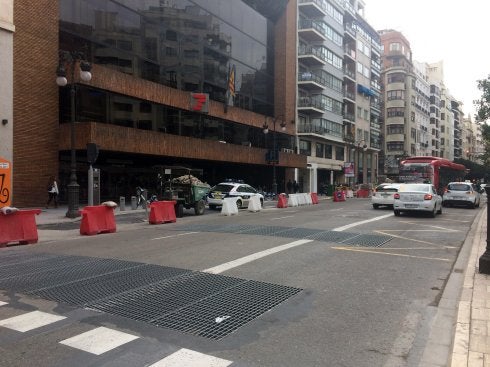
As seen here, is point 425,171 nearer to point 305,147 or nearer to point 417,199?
point 417,199

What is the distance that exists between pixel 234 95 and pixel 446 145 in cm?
10660

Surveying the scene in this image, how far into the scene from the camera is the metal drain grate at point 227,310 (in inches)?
199

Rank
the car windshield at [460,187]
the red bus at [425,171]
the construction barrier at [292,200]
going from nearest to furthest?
the car windshield at [460,187] → the construction barrier at [292,200] → the red bus at [425,171]

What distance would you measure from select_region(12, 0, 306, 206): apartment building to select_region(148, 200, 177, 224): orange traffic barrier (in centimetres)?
452

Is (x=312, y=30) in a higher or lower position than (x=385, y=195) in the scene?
higher

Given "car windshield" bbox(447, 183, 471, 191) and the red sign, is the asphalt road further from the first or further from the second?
the red sign

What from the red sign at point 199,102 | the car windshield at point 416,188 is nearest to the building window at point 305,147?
the red sign at point 199,102

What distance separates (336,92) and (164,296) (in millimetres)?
60053

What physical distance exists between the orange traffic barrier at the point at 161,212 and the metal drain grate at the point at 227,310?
432 inches

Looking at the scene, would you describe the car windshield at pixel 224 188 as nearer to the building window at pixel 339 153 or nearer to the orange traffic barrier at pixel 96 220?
the orange traffic barrier at pixel 96 220

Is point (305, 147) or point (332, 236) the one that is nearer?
point (332, 236)

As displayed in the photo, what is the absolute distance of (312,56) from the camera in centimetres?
5506

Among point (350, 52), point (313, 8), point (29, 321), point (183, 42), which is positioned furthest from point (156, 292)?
point (350, 52)

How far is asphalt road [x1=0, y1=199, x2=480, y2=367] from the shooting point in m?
4.33
